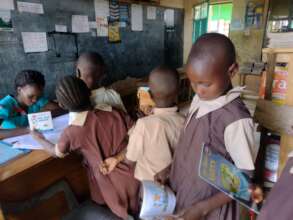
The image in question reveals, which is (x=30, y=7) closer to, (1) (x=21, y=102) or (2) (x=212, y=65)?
(1) (x=21, y=102)

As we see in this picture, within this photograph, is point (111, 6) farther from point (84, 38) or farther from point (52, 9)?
point (52, 9)

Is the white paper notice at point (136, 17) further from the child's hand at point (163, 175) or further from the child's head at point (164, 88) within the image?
the child's hand at point (163, 175)

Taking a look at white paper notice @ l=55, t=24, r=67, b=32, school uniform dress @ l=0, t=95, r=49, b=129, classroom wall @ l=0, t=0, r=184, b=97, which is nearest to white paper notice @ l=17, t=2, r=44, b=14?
classroom wall @ l=0, t=0, r=184, b=97

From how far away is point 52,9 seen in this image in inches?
81.5

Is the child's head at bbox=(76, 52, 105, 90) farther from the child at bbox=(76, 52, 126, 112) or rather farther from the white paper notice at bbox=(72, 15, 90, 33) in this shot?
the white paper notice at bbox=(72, 15, 90, 33)

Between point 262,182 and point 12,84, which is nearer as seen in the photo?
point 262,182

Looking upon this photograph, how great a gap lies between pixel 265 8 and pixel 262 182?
13.0 ft

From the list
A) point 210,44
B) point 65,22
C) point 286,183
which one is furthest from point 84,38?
point 286,183

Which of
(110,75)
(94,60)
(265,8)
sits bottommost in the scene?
(110,75)

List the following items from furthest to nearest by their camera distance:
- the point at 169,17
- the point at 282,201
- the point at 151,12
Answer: the point at 169,17
the point at 151,12
the point at 282,201

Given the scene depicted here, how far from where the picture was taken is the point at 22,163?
1.04 metres

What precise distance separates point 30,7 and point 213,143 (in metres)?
1.95

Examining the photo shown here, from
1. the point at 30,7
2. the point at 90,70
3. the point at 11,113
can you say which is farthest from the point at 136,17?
the point at 11,113

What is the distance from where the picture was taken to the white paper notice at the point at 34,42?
190 cm
